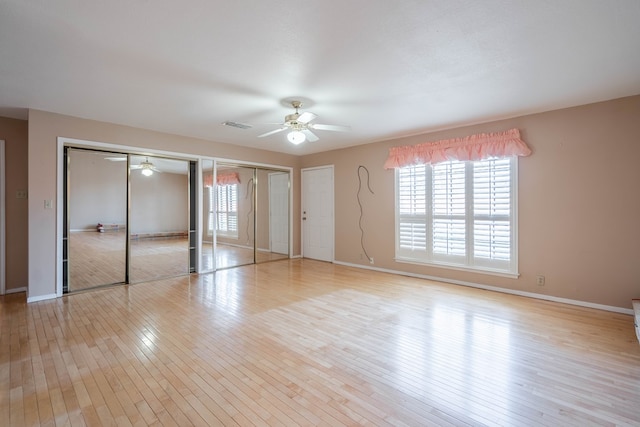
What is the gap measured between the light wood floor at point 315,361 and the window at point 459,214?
30.0 inches

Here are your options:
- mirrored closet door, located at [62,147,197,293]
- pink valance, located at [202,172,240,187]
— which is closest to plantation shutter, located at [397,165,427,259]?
pink valance, located at [202,172,240,187]

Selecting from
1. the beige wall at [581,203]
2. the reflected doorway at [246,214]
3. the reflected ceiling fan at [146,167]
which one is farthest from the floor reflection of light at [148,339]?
the beige wall at [581,203]

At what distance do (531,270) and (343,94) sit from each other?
11.5 ft

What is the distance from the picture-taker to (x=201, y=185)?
5.57m

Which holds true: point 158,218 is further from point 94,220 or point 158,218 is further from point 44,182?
point 44,182

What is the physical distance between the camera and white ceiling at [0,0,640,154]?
1.98 meters

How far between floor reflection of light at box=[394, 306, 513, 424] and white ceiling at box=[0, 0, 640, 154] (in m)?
2.56

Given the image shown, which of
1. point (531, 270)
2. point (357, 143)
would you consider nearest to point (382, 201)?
point (357, 143)

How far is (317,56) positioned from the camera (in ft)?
8.36

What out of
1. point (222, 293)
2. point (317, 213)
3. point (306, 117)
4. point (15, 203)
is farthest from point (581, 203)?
point (15, 203)

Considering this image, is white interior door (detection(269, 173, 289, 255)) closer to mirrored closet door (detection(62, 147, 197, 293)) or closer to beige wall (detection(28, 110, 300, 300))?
mirrored closet door (detection(62, 147, 197, 293))

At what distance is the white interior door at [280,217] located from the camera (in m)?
7.05

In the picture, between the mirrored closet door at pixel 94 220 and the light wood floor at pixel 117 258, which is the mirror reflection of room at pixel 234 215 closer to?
the light wood floor at pixel 117 258

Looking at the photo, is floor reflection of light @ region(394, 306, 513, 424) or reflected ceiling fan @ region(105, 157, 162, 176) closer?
floor reflection of light @ region(394, 306, 513, 424)
